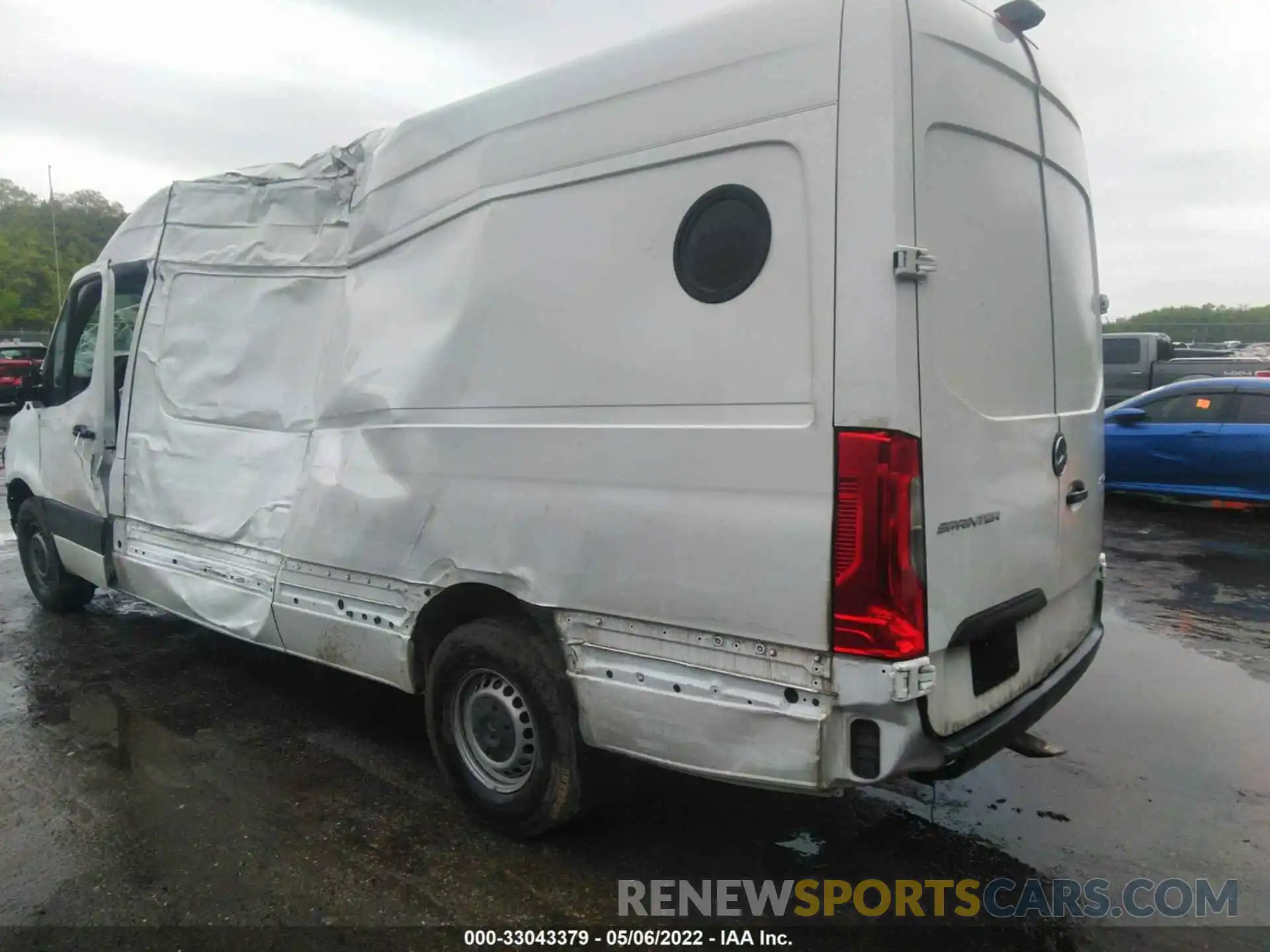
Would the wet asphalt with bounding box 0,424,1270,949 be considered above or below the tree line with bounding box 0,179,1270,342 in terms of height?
below

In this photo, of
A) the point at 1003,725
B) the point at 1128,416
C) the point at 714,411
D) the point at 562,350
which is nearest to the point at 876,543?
the point at 714,411

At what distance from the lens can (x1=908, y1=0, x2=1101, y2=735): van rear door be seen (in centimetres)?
259

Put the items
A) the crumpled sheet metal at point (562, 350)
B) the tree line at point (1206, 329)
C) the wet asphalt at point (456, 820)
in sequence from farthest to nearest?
the tree line at point (1206, 329), the wet asphalt at point (456, 820), the crumpled sheet metal at point (562, 350)

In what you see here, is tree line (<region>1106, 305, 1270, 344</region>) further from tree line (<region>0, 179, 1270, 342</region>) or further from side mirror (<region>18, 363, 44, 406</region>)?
side mirror (<region>18, 363, 44, 406</region>)

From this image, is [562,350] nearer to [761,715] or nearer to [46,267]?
[761,715]

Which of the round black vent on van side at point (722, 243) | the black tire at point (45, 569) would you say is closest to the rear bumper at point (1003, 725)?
the round black vent on van side at point (722, 243)

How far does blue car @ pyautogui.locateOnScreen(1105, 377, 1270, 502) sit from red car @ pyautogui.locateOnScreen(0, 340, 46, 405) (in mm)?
25229

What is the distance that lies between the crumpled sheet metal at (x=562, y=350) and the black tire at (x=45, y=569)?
2.44m

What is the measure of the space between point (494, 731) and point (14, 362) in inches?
1089

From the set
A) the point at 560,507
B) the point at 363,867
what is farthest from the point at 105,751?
the point at 560,507

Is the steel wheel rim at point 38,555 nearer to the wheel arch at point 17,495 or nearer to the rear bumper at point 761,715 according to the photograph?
the wheel arch at point 17,495

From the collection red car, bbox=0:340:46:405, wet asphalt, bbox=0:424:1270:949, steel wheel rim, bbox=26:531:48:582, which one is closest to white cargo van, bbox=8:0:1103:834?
wet asphalt, bbox=0:424:1270:949

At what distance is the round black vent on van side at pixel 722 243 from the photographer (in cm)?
266

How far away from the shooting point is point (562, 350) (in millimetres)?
3156
